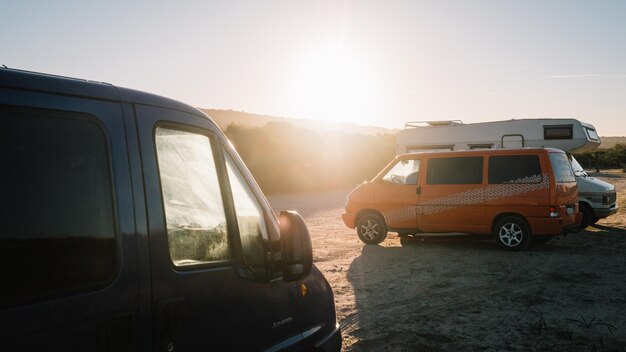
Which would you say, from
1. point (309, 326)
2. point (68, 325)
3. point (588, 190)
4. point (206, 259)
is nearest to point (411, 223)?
point (588, 190)

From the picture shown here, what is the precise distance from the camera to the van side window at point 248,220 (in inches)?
104

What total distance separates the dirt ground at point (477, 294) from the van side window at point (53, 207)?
364cm

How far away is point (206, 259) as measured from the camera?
Answer: 2.39 m

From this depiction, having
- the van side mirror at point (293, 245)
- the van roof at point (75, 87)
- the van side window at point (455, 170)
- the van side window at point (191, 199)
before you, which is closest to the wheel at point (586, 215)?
the van side window at point (455, 170)

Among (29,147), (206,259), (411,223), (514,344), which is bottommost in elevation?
(514,344)

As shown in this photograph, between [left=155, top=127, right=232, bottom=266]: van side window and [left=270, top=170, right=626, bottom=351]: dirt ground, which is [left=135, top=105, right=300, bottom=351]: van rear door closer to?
[left=155, top=127, right=232, bottom=266]: van side window

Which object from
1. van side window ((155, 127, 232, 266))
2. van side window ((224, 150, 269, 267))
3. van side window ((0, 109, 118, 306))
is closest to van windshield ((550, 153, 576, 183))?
van side window ((224, 150, 269, 267))

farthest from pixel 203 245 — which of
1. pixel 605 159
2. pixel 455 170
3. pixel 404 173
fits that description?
pixel 605 159

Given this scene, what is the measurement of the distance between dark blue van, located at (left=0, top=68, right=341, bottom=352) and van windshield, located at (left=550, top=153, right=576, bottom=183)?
27.3 ft

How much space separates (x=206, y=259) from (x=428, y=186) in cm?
882

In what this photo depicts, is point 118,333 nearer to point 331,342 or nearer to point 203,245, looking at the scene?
point 203,245

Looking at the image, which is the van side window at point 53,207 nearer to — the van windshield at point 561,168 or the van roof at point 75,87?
the van roof at point 75,87

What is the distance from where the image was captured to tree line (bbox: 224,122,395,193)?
2931 centimetres

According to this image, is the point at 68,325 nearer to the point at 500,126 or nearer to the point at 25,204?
the point at 25,204
